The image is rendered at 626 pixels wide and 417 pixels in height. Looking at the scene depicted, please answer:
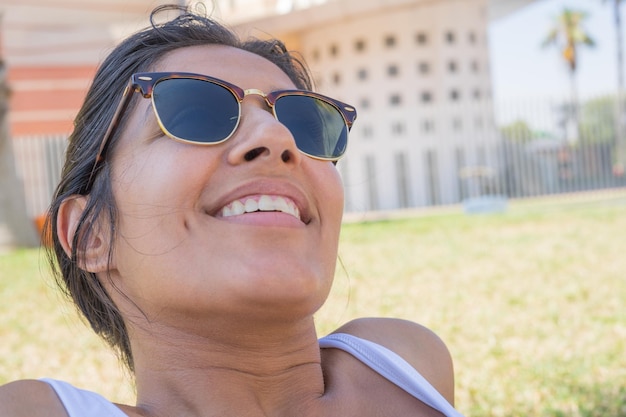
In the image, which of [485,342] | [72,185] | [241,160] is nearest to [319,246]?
[241,160]

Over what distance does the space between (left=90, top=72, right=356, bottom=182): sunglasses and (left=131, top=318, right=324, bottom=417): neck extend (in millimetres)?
373

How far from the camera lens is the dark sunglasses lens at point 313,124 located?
163 centimetres

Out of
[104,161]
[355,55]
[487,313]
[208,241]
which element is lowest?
[487,313]

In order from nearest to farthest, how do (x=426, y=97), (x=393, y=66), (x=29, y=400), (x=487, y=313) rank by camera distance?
(x=29, y=400) → (x=487, y=313) → (x=393, y=66) → (x=426, y=97)

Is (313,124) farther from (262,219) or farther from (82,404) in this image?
(82,404)

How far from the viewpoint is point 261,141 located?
1.47 metres

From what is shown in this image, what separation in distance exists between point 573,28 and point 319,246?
43.7m

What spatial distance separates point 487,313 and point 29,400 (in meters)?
4.43

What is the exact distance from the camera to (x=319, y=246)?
4.95ft

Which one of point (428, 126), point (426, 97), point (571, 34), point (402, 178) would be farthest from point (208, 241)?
point (571, 34)

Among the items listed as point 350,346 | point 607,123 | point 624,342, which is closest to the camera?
point 350,346

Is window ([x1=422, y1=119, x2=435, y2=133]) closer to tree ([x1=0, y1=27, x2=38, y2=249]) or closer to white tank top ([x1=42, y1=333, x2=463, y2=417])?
tree ([x1=0, y1=27, x2=38, y2=249])

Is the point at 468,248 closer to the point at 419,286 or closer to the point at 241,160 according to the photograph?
the point at 419,286

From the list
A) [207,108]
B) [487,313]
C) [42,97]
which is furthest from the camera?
[42,97]
